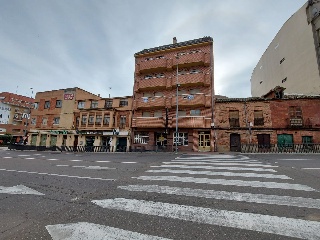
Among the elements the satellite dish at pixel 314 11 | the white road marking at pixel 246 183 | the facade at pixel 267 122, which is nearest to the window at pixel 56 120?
the facade at pixel 267 122

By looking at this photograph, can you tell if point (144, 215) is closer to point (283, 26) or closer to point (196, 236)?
point (196, 236)

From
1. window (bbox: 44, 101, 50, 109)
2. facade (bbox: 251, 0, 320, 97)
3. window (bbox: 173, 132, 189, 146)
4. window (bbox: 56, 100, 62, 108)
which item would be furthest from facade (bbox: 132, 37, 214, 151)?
window (bbox: 44, 101, 50, 109)

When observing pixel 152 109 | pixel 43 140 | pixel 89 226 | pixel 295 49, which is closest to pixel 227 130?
pixel 152 109

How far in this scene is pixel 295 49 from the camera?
2723 centimetres

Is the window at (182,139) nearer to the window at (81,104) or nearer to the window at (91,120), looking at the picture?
the window at (91,120)

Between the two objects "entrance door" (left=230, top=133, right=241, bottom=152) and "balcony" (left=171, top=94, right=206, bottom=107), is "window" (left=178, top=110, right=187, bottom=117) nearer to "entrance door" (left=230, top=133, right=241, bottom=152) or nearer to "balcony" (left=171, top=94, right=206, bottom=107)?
"balcony" (left=171, top=94, right=206, bottom=107)

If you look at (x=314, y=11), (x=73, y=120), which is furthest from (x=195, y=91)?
(x=73, y=120)

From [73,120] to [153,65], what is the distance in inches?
655

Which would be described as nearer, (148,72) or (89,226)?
(89,226)

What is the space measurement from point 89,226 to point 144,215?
801mm

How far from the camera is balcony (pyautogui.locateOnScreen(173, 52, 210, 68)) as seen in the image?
82.8 ft

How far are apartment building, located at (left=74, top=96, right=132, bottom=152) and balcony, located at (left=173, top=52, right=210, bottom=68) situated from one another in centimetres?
943

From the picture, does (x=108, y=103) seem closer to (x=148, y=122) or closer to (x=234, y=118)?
(x=148, y=122)

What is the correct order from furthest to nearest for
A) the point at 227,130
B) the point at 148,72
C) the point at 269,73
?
the point at 269,73
the point at 148,72
the point at 227,130
